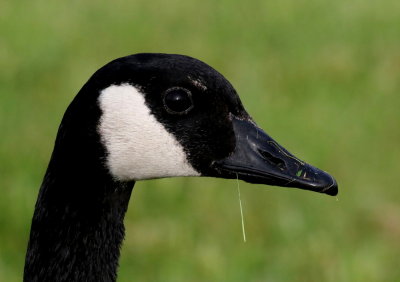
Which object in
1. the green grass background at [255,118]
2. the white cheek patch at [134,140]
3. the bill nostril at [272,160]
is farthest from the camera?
the green grass background at [255,118]

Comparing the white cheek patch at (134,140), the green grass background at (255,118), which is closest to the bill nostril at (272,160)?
the white cheek patch at (134,140)

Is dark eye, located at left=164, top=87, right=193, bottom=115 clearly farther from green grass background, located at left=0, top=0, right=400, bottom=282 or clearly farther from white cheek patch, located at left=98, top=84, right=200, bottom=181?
green grass background, located at left=0, top=0, right=400, bottom=282

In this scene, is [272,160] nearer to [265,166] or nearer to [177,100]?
[265,166]

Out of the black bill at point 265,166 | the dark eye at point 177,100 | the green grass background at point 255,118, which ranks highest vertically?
the green grass background at point 255,118

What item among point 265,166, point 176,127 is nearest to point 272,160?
point 265,166

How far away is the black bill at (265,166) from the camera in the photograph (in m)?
2.83

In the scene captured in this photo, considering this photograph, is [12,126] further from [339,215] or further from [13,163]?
[339,215]

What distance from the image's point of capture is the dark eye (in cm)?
Answer: 277

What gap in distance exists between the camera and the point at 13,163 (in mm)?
5496

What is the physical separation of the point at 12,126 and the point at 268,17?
3014 millimetres

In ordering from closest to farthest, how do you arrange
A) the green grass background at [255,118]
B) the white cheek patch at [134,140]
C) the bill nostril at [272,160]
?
the white cheek patch at [134,140], the bill nostril at [272,160], the green grass background at [255,118]

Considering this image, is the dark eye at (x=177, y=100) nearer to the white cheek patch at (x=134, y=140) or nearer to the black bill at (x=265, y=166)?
the white cheek patch at (x=134, y=140)

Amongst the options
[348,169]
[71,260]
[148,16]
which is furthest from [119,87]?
[148,16]

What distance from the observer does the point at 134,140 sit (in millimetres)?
2777
